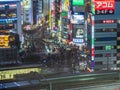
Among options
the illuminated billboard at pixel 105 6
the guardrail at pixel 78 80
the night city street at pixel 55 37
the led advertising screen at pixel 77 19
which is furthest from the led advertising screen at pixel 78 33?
the guardrail at pixel 78 80

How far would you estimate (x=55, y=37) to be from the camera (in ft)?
9.57

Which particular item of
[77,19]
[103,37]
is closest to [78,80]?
[77,19]

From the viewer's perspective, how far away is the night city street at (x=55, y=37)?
2.53 metres

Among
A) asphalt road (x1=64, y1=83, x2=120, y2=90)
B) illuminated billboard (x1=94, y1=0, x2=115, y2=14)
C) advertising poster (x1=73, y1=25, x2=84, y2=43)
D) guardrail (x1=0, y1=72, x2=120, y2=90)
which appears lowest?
asphalt road (x1=64, y1=83, x2=120, y2=90)

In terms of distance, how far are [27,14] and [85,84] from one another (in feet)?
4.23

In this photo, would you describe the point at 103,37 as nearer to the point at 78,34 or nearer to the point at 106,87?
the point at 78,34

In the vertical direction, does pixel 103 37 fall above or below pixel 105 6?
below

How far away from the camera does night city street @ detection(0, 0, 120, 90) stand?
253 cm

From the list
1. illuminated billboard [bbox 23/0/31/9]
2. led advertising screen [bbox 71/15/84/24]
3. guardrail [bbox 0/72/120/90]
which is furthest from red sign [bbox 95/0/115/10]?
guardrail [bbox 0/72/120/90]

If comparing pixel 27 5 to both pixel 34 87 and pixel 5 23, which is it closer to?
pixel 5 23

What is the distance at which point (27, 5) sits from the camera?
2570mm

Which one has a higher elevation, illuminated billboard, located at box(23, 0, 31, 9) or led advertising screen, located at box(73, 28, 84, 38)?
illuminated billboard, located at box(23, 0, 31, 9)

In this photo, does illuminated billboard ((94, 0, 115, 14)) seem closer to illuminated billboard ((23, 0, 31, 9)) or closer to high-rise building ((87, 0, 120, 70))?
high-rise building ((87, 0, 120, 70))

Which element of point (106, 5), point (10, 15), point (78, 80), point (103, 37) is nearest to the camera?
point (78, 80)
